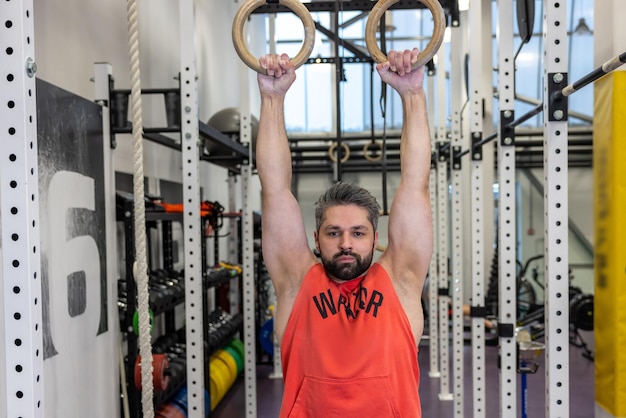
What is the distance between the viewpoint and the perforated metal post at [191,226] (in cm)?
255

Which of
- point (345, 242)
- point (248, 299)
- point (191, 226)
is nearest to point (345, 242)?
point (345, 242)

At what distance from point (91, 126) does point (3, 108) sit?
150cm

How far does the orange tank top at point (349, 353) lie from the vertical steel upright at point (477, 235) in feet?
5.50

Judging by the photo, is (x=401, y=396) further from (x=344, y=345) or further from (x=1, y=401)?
(x=1, y=401)

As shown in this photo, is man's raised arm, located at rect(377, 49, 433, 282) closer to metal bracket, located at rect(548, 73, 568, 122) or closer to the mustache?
the mustache

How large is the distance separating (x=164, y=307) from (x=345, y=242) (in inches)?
78.5

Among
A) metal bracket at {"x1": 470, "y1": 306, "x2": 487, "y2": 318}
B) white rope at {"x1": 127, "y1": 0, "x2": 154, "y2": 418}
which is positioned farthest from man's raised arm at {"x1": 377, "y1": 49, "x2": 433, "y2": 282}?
metal bracket at {"x1": 470, "y1": 306, "x2": 487, "y2": 318}

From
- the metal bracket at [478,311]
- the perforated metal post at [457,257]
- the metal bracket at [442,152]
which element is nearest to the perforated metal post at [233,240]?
the metal bracket at [442,152]

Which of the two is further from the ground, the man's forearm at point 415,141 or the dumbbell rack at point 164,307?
the man's forearm at point 415,141

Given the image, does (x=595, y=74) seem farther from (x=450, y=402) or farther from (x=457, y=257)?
(x=450, y=402)

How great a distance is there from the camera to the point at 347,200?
1778mm

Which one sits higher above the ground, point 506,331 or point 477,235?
point 477,235

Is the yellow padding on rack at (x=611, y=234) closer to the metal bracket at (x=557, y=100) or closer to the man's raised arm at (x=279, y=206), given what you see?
the metal bracket at (x=557, y=100)

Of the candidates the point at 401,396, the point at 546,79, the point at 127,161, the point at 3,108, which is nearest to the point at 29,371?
the point at 3,108
